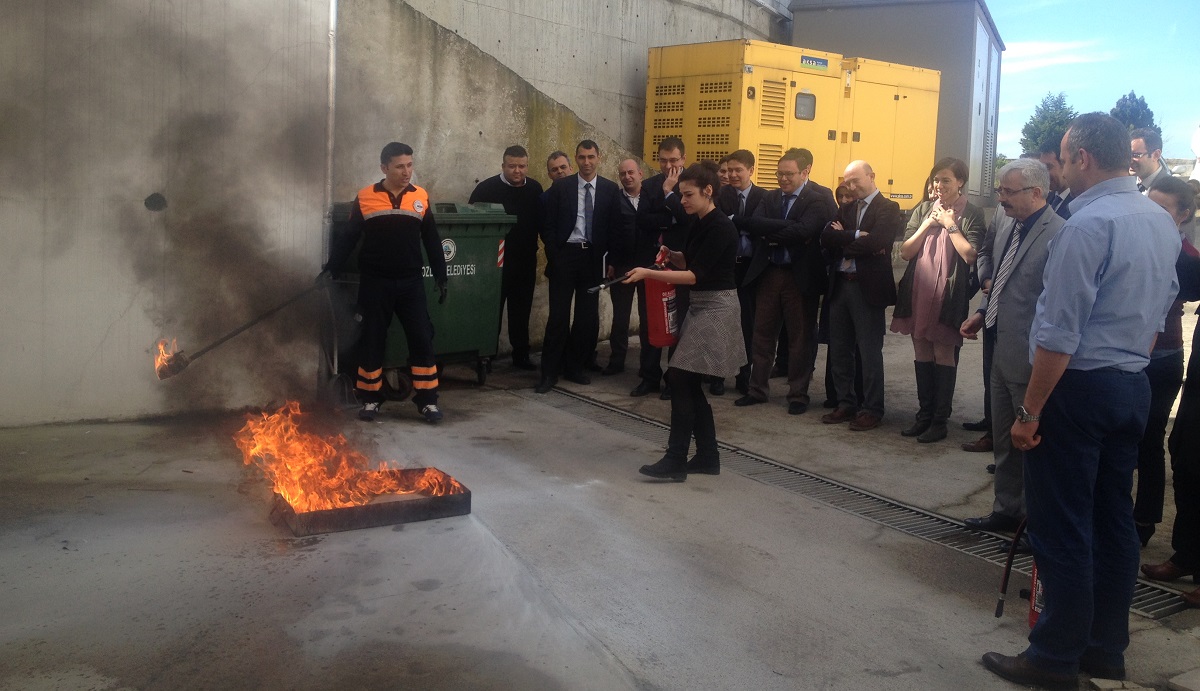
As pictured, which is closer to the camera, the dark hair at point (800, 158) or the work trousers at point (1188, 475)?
the work trousers at point (1188, 475)

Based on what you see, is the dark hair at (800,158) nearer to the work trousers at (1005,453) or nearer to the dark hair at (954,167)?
the dark hair at (954,167)

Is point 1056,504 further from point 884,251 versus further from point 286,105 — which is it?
point 286,105

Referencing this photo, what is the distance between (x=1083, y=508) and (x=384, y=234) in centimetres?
480

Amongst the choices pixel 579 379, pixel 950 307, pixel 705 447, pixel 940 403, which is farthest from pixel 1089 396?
pixel 579 379

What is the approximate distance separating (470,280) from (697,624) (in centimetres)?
460

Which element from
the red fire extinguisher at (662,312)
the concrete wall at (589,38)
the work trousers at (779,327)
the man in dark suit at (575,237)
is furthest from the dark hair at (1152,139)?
the concrete wall at (589,38)

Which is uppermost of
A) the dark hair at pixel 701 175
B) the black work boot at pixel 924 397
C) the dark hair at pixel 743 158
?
the dark hair at pixel 743 158

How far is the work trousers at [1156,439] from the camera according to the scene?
16.3ft

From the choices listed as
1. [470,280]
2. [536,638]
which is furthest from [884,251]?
[536,638]

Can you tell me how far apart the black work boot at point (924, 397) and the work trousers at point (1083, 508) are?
343 cm

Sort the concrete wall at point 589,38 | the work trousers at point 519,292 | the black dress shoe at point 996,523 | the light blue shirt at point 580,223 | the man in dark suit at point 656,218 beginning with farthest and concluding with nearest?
the concrete wall at point 589,38 → the work trousers at point 519,292 → the light blue shirt at point 580,223 → the man in dark suit at point 656,218 → the black dress shoe at point 996,523

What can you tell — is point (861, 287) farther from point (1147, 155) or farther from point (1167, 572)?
point (1167, 572)

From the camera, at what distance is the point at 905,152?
13.7 meters

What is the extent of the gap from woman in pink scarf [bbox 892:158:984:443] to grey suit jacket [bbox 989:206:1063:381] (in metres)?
1.58
